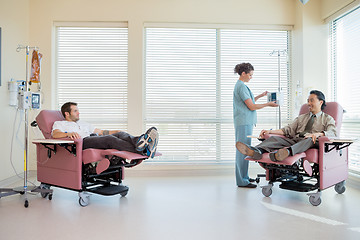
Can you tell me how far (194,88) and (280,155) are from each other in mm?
2106

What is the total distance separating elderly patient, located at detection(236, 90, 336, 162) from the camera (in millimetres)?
2854

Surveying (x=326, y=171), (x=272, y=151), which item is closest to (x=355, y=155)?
(x=326, y=171)

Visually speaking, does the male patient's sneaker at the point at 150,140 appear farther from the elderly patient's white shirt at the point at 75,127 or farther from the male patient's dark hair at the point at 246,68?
the male patient's dark hair at the point at 246,68

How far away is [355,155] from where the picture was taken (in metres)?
3.84

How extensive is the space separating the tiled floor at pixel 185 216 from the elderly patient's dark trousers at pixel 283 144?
1.75ft

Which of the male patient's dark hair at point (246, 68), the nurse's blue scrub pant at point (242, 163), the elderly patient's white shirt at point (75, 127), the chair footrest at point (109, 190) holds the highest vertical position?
the male patient's dark hair at point (246, 68)

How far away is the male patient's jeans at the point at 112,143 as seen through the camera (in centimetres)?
296

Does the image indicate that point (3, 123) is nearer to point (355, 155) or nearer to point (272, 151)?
point (272, 151)

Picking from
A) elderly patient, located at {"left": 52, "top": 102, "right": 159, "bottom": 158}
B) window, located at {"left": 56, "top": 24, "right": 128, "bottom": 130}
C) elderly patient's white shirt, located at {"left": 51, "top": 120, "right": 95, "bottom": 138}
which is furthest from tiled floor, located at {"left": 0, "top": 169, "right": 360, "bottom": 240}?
window, located at {"left": 56, "top": 24, "right": 128, "bottom": 130}

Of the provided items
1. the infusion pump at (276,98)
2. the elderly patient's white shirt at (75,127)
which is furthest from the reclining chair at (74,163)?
the infusion pump at (276,98)

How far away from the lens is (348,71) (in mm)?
4012

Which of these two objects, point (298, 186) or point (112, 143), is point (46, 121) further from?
point (298, 186)

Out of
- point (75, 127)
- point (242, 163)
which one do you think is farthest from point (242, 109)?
point (75, 127)

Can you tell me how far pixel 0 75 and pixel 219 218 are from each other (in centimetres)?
306
